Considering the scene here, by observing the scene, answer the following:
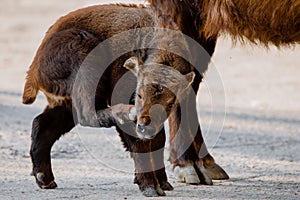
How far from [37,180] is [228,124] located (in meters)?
3.38

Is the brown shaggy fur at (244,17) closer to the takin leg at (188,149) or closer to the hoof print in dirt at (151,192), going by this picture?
the takin leg at (188,149)

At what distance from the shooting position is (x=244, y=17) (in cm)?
579

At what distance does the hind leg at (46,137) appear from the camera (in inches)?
239

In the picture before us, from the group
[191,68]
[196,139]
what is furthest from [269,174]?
[191,68]

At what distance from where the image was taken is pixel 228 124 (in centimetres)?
908

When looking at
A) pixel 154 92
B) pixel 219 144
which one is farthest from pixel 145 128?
pixel 219 144

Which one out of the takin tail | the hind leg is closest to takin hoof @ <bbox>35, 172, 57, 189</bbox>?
the hind leg

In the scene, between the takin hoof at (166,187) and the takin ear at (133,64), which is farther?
the takin hoof at (166,187)

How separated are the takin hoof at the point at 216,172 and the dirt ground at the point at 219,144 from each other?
0.25ft

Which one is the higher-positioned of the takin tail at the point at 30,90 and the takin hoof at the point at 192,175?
the takin tail at the point at 30,90

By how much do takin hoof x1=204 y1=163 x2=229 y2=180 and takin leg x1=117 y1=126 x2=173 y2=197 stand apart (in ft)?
2.88

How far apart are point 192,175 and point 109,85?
1.07 metres

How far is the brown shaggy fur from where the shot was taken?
18.7ft

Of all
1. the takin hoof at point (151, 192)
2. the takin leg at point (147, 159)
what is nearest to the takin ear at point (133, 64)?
the takin leg at point (147, 159)
